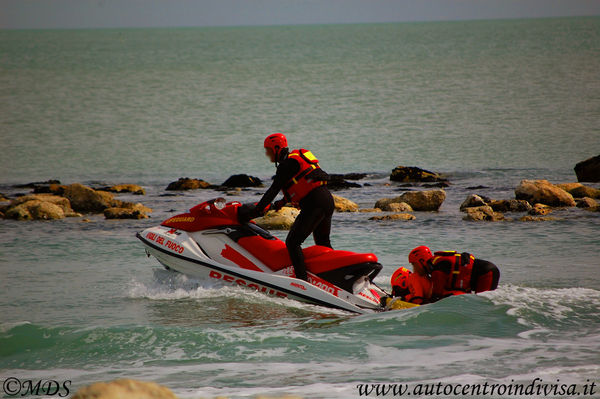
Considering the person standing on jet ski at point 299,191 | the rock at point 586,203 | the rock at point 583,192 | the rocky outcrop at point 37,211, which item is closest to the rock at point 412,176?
the rock at point 583,192

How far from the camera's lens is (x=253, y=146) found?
3797 cm

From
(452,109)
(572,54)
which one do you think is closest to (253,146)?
(452,109)

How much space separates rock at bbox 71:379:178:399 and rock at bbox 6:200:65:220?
1386 cm

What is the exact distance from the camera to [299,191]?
30.2 ft

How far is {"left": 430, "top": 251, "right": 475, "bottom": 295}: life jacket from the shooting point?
8750 millimetres

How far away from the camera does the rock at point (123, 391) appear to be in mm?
4812

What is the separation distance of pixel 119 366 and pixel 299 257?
Result: 96.5 inches

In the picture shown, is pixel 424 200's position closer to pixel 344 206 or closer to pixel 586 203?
pixel 344 206

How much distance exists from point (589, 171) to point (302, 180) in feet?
52.9

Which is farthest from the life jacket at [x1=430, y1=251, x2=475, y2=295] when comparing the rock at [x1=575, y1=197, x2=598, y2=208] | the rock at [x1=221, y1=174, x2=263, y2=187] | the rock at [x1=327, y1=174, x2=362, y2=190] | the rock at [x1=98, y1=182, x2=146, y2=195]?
the rock at [x1=98, y1=182, x2=146, y2=195]

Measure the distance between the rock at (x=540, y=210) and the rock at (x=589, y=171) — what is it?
5.75m

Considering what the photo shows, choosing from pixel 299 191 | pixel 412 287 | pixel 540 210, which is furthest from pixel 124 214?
pixel 412 287

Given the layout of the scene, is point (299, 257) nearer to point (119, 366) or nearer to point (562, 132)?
point (119, 366)

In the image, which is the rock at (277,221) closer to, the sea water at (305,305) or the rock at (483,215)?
the sea water at (305,305)
